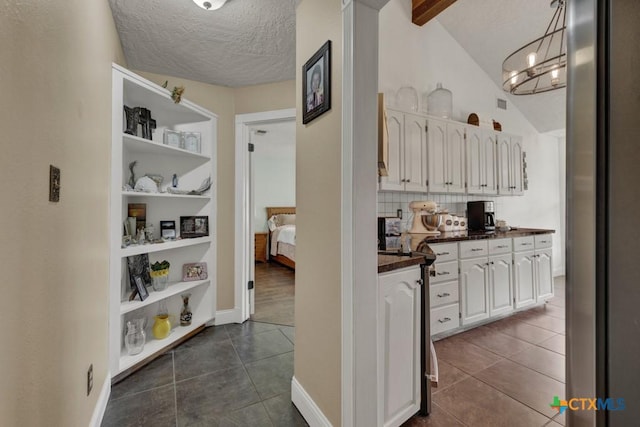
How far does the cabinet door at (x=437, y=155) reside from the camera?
2844 mm

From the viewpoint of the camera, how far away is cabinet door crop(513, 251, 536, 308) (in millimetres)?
2965

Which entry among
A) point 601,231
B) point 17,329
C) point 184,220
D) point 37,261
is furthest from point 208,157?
point 601,231

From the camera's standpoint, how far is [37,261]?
83 centimetres

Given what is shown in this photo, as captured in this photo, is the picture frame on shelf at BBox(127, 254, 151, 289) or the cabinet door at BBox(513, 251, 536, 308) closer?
the picture frame on shelf at BBox(127, 254, 151, 289)

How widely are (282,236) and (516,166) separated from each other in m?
4.01

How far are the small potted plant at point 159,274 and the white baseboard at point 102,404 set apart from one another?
2.25 ft

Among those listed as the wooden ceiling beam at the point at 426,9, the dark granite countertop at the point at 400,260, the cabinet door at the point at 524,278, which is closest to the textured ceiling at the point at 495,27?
the wooden ceiling beam at the point at 426,9

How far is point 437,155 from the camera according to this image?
2.90m

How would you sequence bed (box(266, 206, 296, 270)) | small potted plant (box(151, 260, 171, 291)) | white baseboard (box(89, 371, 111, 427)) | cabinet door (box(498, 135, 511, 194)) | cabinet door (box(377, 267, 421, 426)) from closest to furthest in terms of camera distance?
cabinet door (box(377, 267, 421, 426)), white baseboard (box(89, 371, 111, 427)), small potted plant (box(151, 260, 171, 291)), cabinet door (box(498, 135, 511, 194)), bed (box(266, 206, 296, 270))

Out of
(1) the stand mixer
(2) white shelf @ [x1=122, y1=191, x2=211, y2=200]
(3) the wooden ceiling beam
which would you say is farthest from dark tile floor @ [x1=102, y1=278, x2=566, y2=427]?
(3) the wooden ceiling beam

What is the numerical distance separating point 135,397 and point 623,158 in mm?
2325

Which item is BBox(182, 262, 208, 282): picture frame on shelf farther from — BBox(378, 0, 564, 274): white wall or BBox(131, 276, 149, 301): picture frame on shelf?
BBox(378, 0, 564, 274): white wall

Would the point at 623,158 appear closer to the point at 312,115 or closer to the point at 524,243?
the point at 312,115

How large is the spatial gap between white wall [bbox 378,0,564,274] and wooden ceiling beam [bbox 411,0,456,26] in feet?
0.26
